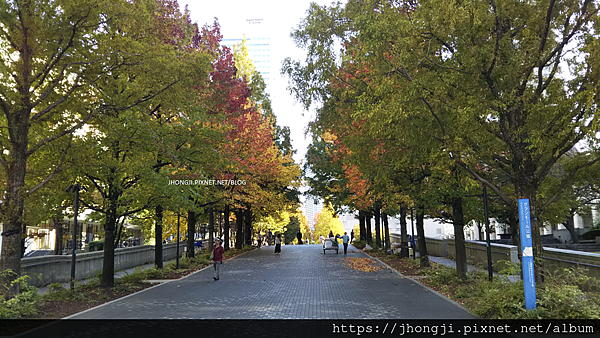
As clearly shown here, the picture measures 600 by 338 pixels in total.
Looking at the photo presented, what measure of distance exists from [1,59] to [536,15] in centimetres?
1271

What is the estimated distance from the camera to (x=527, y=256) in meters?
8.94

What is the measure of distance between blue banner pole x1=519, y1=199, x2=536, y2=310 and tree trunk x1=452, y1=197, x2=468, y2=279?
6016 millimetres

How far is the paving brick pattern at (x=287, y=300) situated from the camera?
10.1m

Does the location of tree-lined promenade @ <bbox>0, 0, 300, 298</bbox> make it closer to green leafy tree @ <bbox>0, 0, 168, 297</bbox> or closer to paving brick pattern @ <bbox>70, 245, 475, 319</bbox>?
green leafy tree @ <bbox>0, 0, 168, 297</bbox>

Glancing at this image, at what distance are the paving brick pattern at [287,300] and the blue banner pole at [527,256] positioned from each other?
1.48 meters

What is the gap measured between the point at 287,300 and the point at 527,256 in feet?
20.3

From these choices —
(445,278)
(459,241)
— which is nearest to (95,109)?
(445,278)

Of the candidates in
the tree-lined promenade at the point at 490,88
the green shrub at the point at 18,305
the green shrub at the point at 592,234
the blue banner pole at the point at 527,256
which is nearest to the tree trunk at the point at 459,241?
the tree-lined promenade at the point at 490,88

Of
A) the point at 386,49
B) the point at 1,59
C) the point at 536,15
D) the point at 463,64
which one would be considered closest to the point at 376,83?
the point at 386,49

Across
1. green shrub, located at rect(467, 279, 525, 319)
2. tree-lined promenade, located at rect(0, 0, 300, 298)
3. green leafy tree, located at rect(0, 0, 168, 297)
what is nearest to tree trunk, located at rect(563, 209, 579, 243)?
green shrub, located at rect(467, 279, 525, 319)

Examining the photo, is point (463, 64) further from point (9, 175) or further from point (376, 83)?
point (9, 175)

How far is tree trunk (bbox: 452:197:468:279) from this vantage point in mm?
14891

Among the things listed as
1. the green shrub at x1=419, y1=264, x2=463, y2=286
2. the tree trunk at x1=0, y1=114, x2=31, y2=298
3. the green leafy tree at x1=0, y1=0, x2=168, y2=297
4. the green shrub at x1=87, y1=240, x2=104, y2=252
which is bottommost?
the green shrub at x1=419, y1=264, x2=463, y2=286

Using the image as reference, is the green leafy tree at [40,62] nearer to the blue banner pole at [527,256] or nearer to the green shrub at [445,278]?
the blue banner pole at [527,256]
